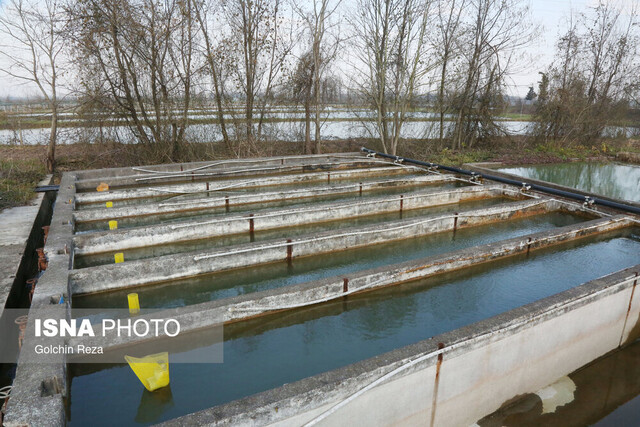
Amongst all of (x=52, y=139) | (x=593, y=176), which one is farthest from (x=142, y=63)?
(x=593, y=176)

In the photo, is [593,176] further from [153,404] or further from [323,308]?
[153,404]

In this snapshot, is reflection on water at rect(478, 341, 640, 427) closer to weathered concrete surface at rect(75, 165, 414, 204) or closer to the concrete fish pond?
the concrete fish pond

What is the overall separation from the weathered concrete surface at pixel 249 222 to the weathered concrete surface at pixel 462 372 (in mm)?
3954

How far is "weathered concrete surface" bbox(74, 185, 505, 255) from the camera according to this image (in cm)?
550

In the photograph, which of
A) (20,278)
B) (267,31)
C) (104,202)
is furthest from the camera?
(267,31)

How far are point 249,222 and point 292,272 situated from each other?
1.45 metres

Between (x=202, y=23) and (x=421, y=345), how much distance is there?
11.4 meters

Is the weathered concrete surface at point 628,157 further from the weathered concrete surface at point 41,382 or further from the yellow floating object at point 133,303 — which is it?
the weathered concrete surface at point 41,382

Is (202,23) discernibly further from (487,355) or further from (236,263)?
(487,355)

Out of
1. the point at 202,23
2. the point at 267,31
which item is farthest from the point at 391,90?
the point at 202,23

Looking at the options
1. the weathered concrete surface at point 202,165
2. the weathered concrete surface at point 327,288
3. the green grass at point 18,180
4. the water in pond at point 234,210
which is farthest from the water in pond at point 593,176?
the green grass at point 18,180

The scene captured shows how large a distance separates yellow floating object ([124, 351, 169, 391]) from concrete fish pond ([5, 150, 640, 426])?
1 cm

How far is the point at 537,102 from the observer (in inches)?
645

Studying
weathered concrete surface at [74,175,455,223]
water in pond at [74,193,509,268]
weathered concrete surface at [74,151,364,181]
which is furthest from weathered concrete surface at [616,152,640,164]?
weathered concrete surface at [74,151,364,181]
